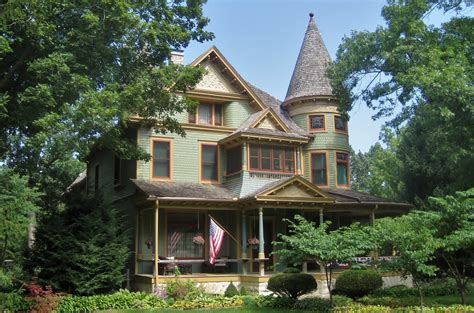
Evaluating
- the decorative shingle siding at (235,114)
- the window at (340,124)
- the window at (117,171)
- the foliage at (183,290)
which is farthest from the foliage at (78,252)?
the window at (340,124)

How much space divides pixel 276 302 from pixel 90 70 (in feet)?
36.5

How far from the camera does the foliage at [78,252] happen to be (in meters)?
18.5

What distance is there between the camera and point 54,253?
18438 millimetres

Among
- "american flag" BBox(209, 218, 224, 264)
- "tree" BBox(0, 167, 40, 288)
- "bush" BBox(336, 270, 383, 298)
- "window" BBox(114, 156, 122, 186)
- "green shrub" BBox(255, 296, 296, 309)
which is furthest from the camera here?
"window" BBox(114, 156, 122, 186)

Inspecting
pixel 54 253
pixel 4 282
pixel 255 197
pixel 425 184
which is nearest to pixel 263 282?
pixel 255 197

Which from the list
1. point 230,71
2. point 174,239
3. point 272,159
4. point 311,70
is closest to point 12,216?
point 174,239

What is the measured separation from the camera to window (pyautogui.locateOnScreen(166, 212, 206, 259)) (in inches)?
Result: 961

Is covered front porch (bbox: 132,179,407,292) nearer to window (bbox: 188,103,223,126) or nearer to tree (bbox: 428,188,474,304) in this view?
window (bbox: 188,103,223,126)

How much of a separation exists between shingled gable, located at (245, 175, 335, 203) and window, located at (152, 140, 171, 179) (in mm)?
4281

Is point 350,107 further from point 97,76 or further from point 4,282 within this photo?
point 4,282

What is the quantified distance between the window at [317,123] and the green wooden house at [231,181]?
0.21 ft

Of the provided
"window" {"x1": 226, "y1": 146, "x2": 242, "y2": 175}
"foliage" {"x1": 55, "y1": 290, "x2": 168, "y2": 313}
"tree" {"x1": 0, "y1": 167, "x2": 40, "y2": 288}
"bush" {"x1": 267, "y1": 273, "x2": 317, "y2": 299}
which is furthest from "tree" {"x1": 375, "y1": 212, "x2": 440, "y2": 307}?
"tree" {"x1": 0, "y1": 167, "x2": 40, "y2": 288}

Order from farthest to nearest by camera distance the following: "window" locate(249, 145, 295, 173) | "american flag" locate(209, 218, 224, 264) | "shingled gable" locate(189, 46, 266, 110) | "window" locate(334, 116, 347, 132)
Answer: "window" locate(334, 116, 347, 132) → "shingled gable" locate(189, 46, 266, 110) → "window" locate(249, 145, 295, 173) → "american flag" locate(209, 218, 224, 264)

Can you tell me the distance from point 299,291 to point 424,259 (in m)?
5.64
